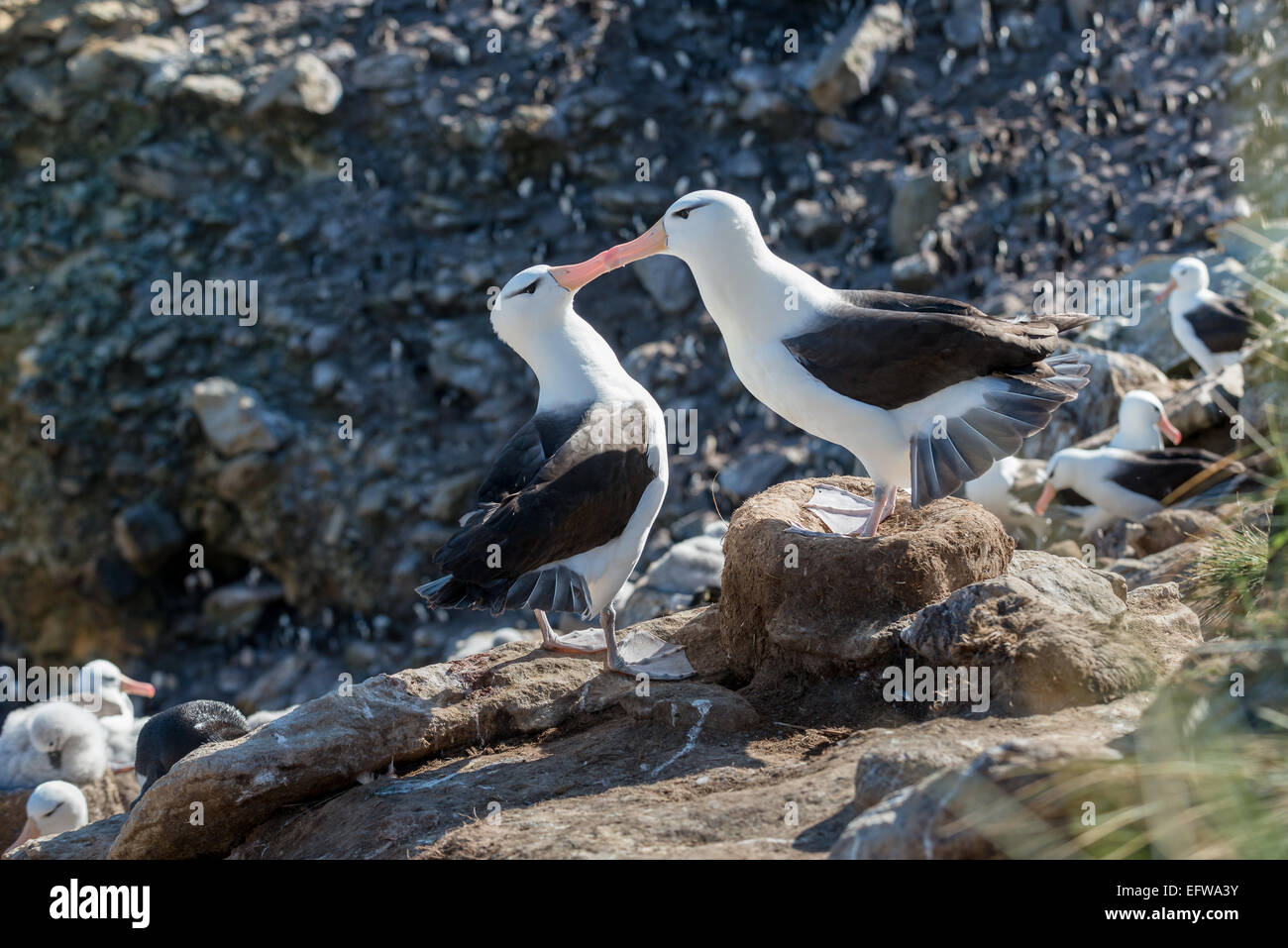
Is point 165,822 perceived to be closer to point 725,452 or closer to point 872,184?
point 725,452

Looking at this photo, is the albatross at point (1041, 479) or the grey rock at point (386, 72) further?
the grey rock at point (386, 72)

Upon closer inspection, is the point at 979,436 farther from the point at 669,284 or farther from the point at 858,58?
the point at 858,58

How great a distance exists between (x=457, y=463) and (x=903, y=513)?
12.4 m

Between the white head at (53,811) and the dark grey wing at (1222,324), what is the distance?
10736mm

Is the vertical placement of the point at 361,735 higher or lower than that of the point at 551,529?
lower

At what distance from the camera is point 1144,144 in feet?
61.8

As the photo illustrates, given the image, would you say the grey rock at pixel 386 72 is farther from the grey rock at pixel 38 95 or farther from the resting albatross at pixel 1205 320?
the resting albatross at pixel 1205 320

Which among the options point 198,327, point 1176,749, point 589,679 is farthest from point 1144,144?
point 1176,749

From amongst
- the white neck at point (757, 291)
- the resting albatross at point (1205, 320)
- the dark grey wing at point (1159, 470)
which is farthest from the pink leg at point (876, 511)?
the resting albatross at point (1205, 320)

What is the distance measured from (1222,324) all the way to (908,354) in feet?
26.3

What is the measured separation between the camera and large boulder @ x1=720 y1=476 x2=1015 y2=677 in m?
5.67

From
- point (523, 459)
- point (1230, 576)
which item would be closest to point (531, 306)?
point (523, 459)

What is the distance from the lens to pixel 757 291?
20.8 ft

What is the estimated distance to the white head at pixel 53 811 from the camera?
8680mm
